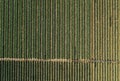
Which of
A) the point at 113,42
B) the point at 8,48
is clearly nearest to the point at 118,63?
the point at 113,42

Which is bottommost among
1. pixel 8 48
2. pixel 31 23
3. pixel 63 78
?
pixel 63 78

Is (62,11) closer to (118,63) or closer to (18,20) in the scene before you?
(18,20)

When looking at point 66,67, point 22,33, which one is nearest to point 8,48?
point 22,33

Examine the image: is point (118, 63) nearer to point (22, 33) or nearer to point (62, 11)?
point (62, 11)

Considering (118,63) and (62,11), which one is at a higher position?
(62,11)

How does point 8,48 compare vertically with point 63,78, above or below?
above

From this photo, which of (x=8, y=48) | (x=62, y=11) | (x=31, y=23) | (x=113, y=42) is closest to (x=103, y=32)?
(x=113, y=42)
